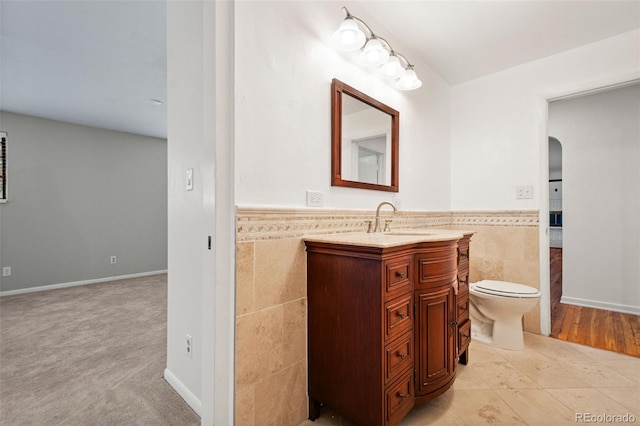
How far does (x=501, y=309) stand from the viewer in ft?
7.20

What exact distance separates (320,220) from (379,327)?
630 mm

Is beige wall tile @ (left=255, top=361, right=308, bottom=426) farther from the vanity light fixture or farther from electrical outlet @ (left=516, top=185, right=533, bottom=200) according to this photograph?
electrical outlet @ (left=516, top=185, right=533, bottom=200)

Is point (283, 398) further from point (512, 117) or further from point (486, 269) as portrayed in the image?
point (512, 117)

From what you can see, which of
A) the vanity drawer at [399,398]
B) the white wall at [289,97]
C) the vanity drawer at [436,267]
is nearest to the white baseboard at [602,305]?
the vanity drawer at [436,267]

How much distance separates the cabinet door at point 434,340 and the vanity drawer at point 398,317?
7 cm

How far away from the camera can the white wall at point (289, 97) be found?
1.31 m

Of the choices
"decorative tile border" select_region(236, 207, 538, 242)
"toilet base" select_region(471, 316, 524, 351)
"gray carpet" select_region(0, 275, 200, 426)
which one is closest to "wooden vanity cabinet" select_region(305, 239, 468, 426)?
"decorative tile border" select_region(236, 207, 538, 242)

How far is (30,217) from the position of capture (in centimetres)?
399

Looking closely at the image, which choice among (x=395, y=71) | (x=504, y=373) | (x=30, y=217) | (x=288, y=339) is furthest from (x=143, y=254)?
(x=504, y=373)

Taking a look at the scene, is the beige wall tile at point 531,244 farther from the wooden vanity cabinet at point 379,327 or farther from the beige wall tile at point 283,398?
the beige wall tile at point 283,398

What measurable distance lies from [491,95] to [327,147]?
204cm

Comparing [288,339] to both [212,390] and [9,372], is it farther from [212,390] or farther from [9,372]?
[9,372]

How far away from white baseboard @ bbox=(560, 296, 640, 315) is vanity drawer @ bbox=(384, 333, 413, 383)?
293 centimetres

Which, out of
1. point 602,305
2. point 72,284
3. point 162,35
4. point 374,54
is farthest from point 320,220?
point 72,284
